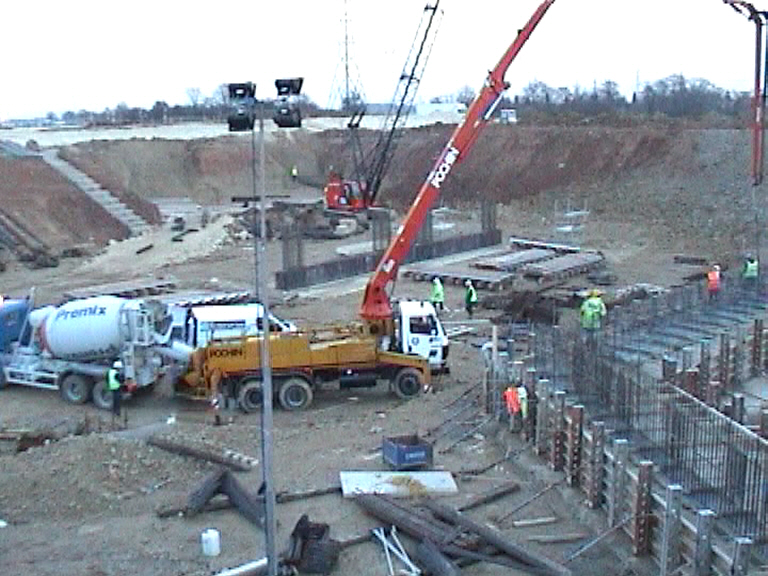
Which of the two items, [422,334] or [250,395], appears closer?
[250,395]

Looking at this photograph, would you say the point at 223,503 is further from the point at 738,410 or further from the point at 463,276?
the point at 463,276

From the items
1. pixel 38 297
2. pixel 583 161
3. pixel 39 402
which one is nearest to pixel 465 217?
pixel 583 161

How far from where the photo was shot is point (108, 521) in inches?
529

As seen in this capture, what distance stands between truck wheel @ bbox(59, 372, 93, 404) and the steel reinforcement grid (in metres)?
9.07

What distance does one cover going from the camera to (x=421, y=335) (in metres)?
20.8

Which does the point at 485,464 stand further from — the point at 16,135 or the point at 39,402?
the point at 16,135

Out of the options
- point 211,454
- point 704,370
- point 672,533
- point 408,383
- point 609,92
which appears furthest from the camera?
point 609,92

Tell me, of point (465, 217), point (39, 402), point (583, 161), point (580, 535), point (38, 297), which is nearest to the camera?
point (580, 535)

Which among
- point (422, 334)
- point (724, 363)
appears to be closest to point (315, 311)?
point (422, 334)

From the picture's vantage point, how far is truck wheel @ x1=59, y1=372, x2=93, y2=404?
21.0 metres

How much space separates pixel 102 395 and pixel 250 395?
309 cm

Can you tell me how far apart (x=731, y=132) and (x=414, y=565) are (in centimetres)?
4562

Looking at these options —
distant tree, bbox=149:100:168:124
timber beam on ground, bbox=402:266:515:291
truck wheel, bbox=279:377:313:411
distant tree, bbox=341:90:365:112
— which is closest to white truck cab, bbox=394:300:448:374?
truck wheel, bbox=279:377:313:411

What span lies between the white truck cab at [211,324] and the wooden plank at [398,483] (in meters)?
6.89
